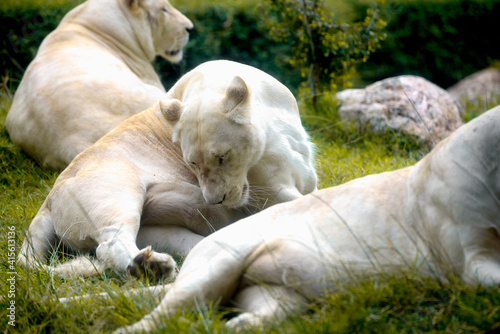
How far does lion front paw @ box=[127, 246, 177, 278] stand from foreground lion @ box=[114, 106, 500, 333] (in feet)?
0.87

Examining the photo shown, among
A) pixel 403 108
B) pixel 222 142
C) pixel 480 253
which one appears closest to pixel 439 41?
pixel 403 108

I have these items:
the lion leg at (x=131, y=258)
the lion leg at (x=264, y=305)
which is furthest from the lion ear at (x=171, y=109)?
the lion leg at (x=264, y=305)

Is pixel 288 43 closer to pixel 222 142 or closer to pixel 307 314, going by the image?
pixel 222 142

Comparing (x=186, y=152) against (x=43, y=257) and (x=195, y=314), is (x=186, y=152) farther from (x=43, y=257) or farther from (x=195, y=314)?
(x=195, y=314)

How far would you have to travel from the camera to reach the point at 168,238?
4203 mm

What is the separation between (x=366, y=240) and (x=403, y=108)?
449 centimetres

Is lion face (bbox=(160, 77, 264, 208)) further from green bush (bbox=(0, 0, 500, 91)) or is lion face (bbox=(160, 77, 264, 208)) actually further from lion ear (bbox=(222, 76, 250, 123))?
green bush (bbox=(0, 0, 500, 91))

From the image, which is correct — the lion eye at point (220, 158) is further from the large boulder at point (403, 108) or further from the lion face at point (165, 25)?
the lion face at point (165, 25)

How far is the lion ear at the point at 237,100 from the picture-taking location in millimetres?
4105

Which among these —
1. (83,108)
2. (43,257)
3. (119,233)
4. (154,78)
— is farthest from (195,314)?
(154,78)

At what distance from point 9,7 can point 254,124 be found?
733 centimetres

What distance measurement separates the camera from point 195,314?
2820mm

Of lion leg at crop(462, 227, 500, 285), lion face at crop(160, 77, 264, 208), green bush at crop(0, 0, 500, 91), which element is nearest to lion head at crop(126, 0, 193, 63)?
green bush at crop(0, 0, 500, 91)

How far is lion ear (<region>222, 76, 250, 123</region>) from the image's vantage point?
411 cm
